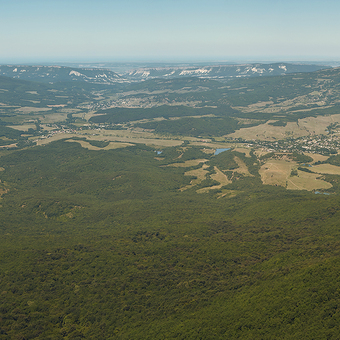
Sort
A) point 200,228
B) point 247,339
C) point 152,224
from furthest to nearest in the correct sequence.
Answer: point 152,224 → point 200,228 → point 247,339

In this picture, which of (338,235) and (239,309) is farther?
(338,235)

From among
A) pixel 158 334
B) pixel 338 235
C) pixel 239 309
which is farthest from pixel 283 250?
pixel 158 334

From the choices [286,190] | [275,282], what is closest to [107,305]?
[275,282]

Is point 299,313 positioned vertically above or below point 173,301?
above

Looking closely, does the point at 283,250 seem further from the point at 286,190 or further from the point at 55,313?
the point at 286,190

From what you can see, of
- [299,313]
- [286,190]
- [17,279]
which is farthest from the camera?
[286,190]

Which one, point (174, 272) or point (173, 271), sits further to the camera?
point (173, 271)
